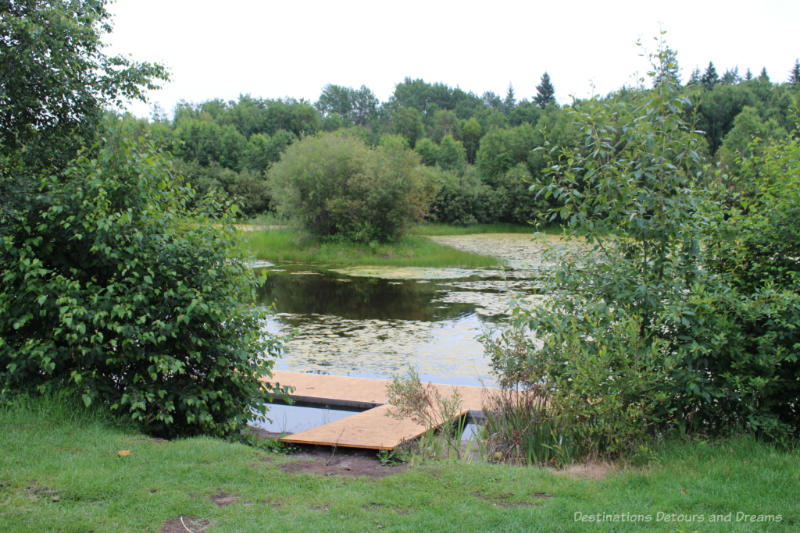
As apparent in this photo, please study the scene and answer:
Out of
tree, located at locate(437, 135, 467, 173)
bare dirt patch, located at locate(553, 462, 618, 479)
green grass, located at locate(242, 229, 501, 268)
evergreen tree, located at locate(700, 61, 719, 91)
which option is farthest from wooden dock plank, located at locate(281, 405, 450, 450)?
evergreen tree, located at locate(700, 61, 719, 91)

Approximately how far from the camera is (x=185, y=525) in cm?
346

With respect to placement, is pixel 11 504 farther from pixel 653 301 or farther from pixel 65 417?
pixel 653 301

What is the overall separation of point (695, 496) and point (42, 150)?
257 inches

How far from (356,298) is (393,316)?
9.80 ft

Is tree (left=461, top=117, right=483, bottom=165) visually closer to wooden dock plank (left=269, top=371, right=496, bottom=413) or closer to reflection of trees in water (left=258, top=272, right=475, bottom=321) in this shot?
reflection of trees in water (left=258, top=272, right=475, bottom=321)

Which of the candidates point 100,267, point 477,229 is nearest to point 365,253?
point 477,229

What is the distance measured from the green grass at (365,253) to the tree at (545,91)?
310 feet

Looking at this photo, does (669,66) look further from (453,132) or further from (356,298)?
(453,132)

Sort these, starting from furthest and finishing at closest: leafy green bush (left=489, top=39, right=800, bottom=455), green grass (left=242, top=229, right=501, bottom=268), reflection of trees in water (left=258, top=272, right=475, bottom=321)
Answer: green grass (left=242, top=229, right=501, bottom=268)
reflection of trees in water (left=258, top=272, right=475, bottom=321)
leafy green bush (left=489, top=39, right=800, bottom=455)

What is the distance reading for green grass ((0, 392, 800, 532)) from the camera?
3439 mm

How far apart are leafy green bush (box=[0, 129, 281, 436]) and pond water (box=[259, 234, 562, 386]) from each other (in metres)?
0.89

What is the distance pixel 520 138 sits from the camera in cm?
6512

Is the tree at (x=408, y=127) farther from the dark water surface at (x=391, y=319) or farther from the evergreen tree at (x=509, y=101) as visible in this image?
the dark water surface at (x=391, y=319)

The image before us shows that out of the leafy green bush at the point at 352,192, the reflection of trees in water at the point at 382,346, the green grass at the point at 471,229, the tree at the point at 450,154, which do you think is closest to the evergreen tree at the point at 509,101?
the tree at the point at 450,154
